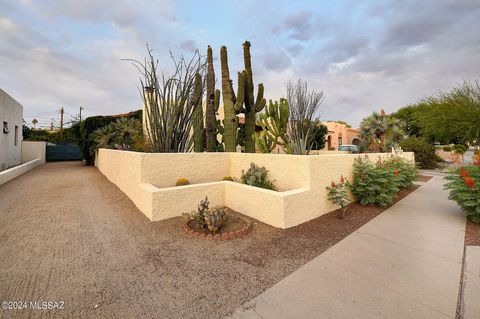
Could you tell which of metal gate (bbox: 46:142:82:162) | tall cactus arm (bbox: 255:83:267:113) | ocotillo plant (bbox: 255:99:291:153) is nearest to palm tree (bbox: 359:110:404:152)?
ocotillo plant (bbox: 255:99:291:153)

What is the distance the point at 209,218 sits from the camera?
369cm

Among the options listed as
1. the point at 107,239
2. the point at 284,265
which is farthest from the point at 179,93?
the point at 284,265

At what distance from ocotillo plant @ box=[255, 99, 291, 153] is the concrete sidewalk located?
506cm

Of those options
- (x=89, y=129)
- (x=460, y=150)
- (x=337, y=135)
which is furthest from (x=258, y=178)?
(x=337, y=135)

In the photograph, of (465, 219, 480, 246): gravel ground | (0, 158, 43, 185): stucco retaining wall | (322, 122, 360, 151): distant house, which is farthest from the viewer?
(322, 122, 360, 151): distant house

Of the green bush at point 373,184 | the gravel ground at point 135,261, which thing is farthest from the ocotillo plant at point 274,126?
the gravel ground at point 135,261

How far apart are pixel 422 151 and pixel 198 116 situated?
1641 cm

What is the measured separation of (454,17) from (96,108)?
23863mm

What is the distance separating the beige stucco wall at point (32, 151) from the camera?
54.8ft

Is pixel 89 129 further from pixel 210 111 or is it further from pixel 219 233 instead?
pixel 219 233

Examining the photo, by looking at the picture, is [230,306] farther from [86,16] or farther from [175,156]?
[86,16]

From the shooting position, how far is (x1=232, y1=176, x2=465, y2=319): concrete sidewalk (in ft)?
6.48

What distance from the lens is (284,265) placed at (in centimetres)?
280

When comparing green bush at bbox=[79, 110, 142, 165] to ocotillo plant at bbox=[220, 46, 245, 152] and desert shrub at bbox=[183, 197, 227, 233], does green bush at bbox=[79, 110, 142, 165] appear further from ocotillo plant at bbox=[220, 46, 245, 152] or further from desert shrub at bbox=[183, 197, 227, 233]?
desert shrub at bbox=[183, 197, 227, 233]
